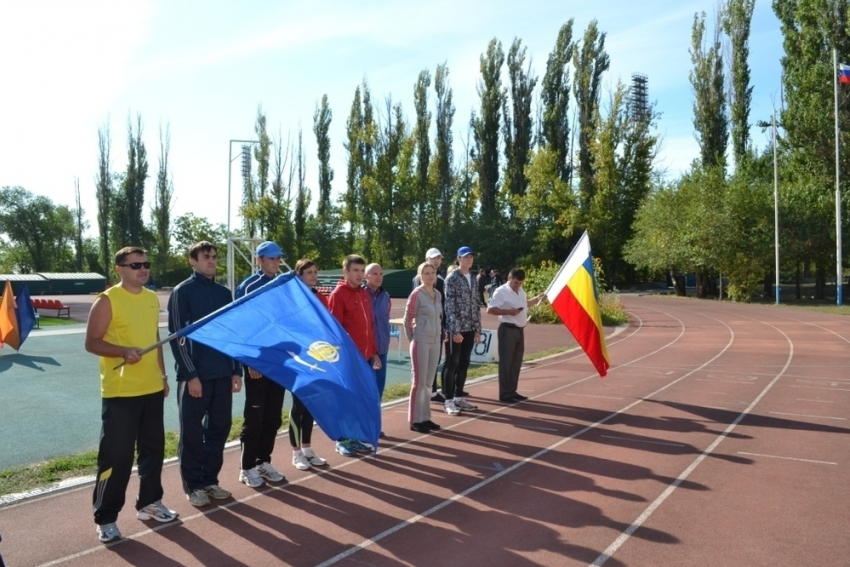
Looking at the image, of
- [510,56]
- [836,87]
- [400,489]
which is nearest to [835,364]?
[400,489]

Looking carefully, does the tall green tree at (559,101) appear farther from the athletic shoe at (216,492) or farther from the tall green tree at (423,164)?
the athletic shoe at (216,492)

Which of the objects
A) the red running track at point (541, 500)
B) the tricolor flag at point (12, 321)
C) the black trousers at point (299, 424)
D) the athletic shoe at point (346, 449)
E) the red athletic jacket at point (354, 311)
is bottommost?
the red running track at point (541, 500)

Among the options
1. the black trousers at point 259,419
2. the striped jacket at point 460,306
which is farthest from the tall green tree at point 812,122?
the black trousers at point 259,419

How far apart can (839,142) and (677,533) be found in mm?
33220

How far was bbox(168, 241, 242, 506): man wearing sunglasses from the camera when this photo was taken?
17.0 ft

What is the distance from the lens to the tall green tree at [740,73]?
141 ft

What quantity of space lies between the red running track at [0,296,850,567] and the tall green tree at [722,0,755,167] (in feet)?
124

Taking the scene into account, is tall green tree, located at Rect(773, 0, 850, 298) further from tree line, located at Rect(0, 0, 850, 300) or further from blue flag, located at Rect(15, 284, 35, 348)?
blue flag, located at Rect(15, 284, 35, 348)

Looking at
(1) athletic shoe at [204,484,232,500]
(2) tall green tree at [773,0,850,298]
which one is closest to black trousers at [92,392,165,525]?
(1) athletic shoe at [204,484,232,500]

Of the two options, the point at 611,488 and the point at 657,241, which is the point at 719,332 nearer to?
the point at 611,488

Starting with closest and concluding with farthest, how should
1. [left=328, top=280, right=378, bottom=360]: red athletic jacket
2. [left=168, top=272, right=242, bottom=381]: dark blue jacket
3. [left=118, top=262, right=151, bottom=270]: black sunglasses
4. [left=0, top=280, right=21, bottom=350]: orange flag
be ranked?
[left=118, top=262, right=151, bottom=270]: black sunglasses → [left=168, top=272, right=242, bottom=381]: dark blue jacket → [left=328, top=280, right=378, bottom=360]: red athletic jacket → [left=0, top=280, right=21, bottom=350]: orange flag

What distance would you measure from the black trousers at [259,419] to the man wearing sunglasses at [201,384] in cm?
39

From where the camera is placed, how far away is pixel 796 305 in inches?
1304

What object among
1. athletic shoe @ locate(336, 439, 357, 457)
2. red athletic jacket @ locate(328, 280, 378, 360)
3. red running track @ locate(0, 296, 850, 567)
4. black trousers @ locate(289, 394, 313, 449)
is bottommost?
red running track @ locate(0, 296, 850, 567)
